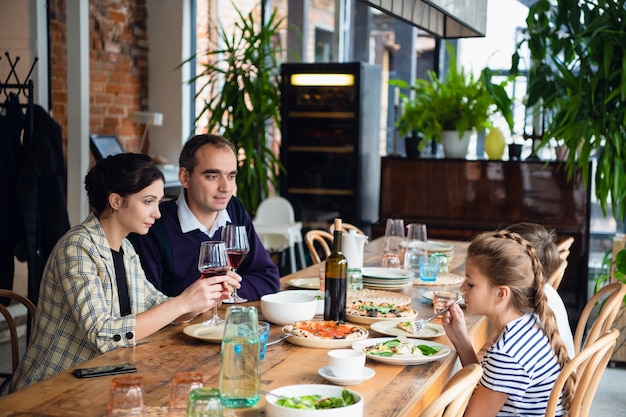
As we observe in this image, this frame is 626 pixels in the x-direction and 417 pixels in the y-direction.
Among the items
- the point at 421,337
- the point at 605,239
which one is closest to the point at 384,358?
the point at 421,337

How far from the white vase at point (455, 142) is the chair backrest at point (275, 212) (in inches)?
47.6

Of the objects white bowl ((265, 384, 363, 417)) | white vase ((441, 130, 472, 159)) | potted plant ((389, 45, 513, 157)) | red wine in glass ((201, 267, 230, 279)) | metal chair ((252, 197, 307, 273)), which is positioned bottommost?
metal chair ((252, 197, 307, 273))

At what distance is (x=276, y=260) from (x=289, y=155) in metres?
0.81

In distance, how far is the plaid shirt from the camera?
223 centimetres

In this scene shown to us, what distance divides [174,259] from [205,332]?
691mm

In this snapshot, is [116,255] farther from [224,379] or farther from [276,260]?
[276,260]

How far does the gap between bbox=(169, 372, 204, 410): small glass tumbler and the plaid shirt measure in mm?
588

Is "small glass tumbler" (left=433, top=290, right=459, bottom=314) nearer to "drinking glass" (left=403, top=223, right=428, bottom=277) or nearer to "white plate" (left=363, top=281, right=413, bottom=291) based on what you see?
"white plate" (left=363, top=281, right=413, bottom=291)

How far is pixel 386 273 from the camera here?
3.40 metres

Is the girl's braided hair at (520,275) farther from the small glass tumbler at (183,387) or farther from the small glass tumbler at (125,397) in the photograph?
the small glass tumbler at (125,397)

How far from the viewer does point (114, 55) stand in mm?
6828

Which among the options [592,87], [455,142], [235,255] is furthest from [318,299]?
[455,142]

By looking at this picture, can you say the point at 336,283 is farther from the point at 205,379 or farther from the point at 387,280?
the point at 387,280

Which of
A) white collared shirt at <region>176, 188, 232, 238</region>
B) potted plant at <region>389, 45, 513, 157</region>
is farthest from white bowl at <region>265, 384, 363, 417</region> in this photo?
potted plant at <region>389, 45, 513, 157</region>
